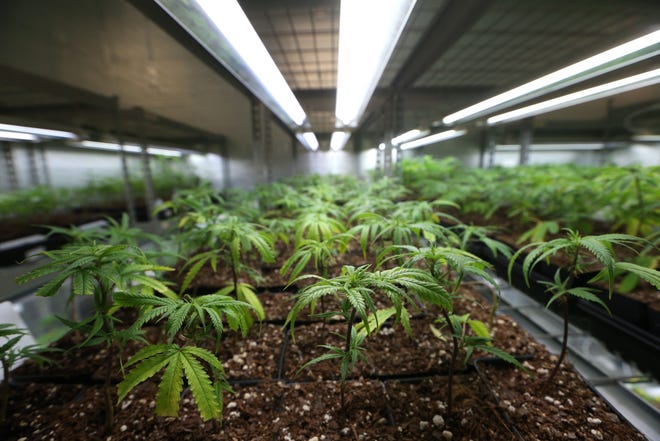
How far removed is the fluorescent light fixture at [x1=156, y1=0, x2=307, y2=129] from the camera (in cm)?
82

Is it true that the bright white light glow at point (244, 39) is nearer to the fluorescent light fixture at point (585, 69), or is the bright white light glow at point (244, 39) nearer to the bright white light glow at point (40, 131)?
the bright white light glow at point (40, 131)

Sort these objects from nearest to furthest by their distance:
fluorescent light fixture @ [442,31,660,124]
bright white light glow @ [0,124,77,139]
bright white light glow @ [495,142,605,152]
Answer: fluorescent light fixture @ [442,31,660,124], bright white light glow @ [0,124,77,139], bright white light glow @ [495,142,605,152]

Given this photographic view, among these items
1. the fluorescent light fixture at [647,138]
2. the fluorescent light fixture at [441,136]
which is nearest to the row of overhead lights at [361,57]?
the fluorescent light fixture at [441,136]

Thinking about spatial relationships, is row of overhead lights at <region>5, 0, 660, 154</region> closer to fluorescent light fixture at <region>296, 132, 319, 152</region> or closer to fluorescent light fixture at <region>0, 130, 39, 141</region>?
fluorescent light fixture at <region>0, 130, 39, 141</region>

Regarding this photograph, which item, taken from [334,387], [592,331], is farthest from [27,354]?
[592,331]

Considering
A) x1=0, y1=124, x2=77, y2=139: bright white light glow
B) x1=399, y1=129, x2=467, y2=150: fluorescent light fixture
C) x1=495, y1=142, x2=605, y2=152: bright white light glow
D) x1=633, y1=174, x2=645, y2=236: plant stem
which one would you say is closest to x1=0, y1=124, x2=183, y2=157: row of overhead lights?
x1=0, y1=124, x2=77, y2=139: bright white light glow


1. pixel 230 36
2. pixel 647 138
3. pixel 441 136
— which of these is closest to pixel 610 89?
pixel 230 36

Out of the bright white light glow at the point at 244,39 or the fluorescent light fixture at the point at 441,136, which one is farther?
the fluorescent light fixture at the point at 441,136

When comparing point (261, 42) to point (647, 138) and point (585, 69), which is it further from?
point (647, 138)

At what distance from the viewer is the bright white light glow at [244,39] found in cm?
83

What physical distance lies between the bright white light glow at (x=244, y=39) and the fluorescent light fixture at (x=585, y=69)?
5.44ft

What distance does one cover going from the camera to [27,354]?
0.75 m

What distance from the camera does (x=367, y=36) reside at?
102 centimetres

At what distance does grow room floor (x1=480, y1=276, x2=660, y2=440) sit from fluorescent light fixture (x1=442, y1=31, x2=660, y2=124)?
4.23ft
